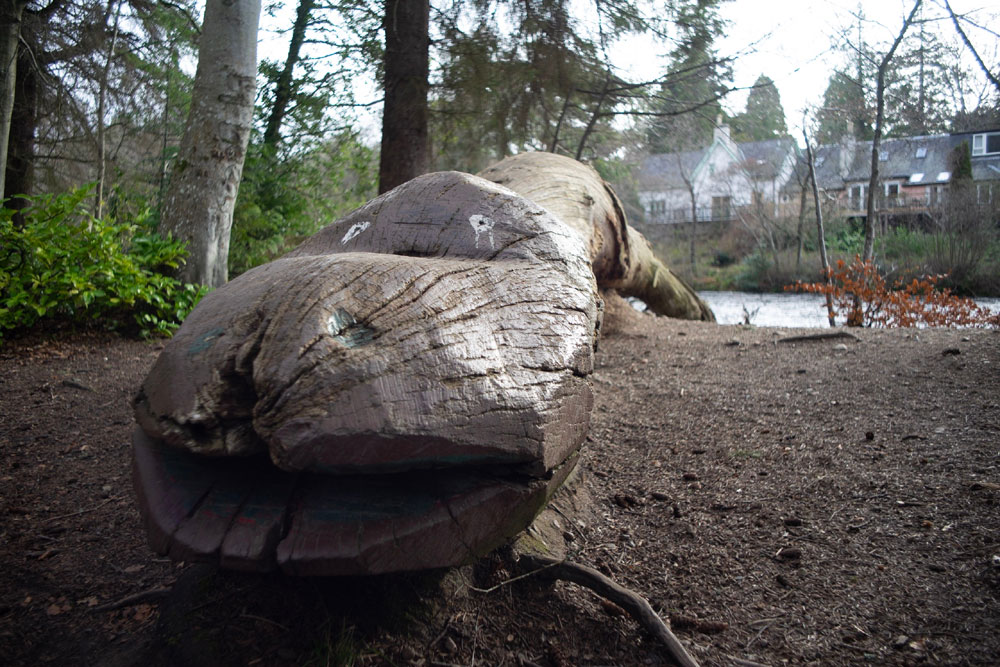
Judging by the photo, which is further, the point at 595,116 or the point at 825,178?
the point at 825,178

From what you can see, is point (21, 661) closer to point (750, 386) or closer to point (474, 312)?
point (474, 312)

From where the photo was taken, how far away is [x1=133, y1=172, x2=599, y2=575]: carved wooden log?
4.22 feet

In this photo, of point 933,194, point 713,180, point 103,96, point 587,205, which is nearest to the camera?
point 587,205

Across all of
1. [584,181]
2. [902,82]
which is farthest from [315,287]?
[902,82]

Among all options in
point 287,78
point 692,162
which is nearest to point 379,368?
point 287,78

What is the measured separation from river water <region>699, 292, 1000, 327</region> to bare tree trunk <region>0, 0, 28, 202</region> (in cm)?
909

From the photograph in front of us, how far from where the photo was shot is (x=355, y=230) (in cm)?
234

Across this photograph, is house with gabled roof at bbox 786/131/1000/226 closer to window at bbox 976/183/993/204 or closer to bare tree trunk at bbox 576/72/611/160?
window at bbox 976/183/993/204

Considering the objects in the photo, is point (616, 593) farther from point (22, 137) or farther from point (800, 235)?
point (800, 235)

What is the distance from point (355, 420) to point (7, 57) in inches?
271

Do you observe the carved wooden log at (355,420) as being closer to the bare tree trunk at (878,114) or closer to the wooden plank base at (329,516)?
the wooden plank base at (329,516)


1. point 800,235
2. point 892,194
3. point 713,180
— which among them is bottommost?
point 800,235

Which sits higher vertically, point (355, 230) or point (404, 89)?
point (404, 89)

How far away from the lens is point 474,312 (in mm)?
1603
